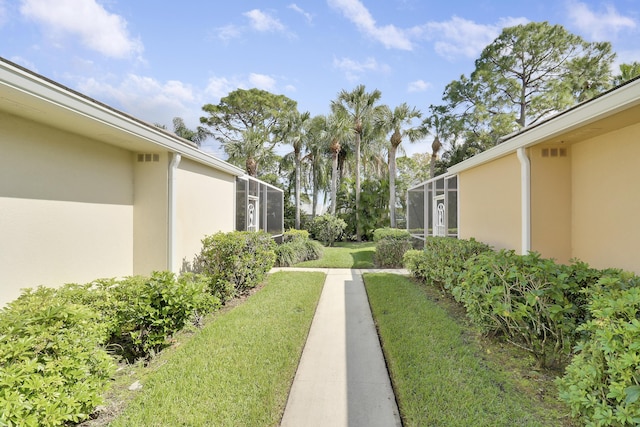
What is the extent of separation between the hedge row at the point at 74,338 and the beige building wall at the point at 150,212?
1.01 meters

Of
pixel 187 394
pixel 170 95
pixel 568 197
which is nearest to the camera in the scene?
pixel 187 394

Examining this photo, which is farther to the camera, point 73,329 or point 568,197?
point 568,197

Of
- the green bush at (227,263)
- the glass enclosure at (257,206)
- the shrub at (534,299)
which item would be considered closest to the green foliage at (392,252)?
the glass enclosure at (257,206)

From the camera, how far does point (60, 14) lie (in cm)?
657

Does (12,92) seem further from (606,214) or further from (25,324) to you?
(606,214)

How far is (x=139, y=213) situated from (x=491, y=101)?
22.7 metres

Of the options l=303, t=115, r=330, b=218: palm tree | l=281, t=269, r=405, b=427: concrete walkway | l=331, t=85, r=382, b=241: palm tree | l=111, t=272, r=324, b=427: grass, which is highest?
l=331, t=85, r=382, b=241: palm tree

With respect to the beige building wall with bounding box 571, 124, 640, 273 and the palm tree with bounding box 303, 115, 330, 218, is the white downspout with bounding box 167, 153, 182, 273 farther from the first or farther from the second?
the palm tree with bounding box 303, 115, 330, 218

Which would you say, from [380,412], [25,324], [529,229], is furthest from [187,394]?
[529,229]

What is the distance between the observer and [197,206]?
5.88 meters

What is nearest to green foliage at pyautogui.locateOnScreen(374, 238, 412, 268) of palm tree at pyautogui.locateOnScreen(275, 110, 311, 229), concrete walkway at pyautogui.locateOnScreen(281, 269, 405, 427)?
concrete walkway at pyautogui.locateOnScreen(281, 269, 405, 427)

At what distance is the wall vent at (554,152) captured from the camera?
15.0ft

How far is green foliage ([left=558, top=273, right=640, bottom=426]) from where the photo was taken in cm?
179

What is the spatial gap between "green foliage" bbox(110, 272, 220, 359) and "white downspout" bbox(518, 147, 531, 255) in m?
5.04
